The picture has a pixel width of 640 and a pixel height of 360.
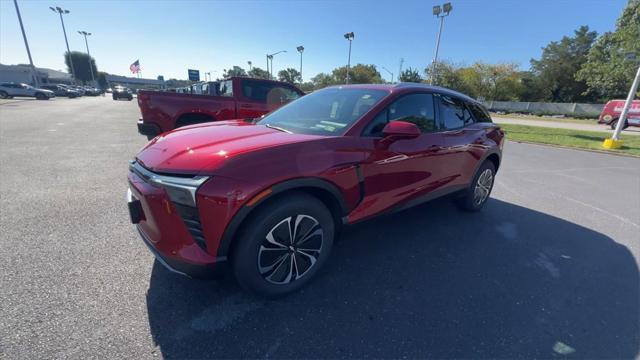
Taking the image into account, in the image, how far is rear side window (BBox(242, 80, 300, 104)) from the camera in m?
6.91

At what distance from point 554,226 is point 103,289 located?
17.0 ft

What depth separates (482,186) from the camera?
13.5 ft

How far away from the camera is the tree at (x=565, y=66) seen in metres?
49.6

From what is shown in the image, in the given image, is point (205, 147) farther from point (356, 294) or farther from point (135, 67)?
point (135, 67)

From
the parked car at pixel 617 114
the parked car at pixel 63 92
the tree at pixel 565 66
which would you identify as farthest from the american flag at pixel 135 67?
the tree at pixel 565 66

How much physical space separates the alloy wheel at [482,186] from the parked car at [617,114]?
2386cm

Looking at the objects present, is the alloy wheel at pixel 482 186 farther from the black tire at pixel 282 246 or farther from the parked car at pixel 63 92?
the parked car at pixel 63 92

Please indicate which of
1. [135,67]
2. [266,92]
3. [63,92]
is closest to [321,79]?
[135,67]

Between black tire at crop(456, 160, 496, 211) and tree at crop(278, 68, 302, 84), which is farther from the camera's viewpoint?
tree at crop(278, 68, 302, 84)

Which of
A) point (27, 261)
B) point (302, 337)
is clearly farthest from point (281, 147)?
point (27, 261)

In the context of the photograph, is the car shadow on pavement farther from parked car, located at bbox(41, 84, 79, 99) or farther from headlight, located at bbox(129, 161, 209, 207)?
parked car, located at bbox(41, 84, 79, 99)

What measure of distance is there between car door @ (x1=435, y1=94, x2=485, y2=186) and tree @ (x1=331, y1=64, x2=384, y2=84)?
2486 inches

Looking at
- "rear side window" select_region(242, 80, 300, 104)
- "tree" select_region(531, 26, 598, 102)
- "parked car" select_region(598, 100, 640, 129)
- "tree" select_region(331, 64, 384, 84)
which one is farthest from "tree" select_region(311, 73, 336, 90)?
"rear side window" select_region(242, 80, 300, 104)

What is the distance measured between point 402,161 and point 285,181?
50.3 inches
